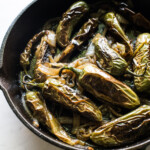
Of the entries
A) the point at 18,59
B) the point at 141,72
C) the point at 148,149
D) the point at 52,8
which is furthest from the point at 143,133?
the point at 52,8

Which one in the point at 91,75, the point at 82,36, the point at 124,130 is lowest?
the point at 124,130

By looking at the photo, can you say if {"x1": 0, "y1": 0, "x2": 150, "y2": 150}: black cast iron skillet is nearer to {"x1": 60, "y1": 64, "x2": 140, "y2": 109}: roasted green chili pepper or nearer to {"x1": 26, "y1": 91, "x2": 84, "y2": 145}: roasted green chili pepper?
{"x1": 26, "y1": 91, "x2": 84, "y2": 145}: roasted green chili pepper

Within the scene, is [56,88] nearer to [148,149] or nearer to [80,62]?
[80,62]

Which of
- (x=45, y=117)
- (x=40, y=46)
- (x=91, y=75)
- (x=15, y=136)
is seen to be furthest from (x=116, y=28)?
(x=15, y=136)

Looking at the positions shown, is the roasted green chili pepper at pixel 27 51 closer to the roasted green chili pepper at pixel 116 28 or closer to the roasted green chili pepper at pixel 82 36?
the roasted green chili pepper at pixel 82 36

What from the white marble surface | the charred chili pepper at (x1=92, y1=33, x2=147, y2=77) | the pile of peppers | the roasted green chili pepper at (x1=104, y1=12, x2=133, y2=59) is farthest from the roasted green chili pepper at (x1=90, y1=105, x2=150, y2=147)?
the roasted green chili pepper at (x1=104, y1=12, x2=133, y2=59)

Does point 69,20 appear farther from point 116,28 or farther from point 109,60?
point 109,60

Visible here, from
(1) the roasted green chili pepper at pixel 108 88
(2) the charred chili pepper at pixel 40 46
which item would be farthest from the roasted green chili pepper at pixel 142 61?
(2) the charred chili pepper at pixel 40 46
